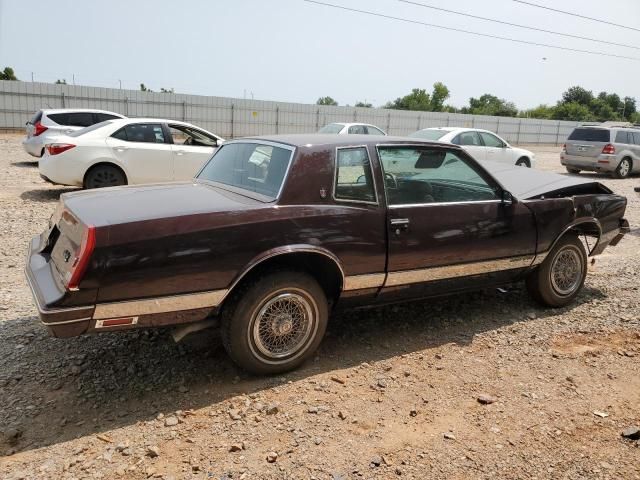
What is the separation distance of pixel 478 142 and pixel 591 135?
5630 mm

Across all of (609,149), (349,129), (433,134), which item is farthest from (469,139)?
(609,149)

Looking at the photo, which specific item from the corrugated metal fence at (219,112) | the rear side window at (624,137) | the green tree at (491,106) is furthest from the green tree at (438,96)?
the rear side window at (624,137)

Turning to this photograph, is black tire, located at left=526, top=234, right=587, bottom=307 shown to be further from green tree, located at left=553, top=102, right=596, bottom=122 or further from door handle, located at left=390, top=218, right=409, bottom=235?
green tree, located at left=553, top=102, right=596, bottom=122

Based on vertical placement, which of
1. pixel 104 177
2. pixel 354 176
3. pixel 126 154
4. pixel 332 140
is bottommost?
pixel 104 177

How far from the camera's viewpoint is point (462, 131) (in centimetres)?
1401

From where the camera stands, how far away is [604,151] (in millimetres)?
17141

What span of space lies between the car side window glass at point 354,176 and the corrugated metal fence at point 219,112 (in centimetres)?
2532

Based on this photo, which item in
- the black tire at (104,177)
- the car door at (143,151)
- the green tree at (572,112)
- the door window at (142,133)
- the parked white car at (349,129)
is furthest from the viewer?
the green tree at (572,112)

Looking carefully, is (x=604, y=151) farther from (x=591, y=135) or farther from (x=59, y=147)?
(x=59, y=147)

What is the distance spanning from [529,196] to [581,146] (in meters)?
14.7

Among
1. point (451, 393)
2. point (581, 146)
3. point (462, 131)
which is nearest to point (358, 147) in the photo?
point (451, 393)

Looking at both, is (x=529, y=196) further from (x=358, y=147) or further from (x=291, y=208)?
(x=291, y=208)

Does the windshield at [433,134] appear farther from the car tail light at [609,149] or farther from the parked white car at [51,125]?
the parked white car at [51,125]

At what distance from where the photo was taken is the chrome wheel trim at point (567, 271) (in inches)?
198
